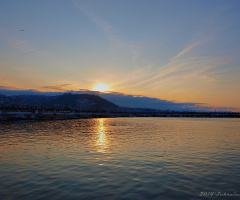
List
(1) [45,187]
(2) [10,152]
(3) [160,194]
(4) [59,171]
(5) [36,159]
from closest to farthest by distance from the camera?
(3) [160,194], (1) [45,187], (4) [59,171], (5) [36,159], (2) [10,152]

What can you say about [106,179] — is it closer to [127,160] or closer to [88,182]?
[88,182]

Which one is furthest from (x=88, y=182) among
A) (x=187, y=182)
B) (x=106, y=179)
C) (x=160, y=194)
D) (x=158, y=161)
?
(x=158, y=161)

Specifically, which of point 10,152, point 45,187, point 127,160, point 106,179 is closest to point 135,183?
point 106,179

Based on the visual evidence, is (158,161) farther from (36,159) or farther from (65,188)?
(36,159)

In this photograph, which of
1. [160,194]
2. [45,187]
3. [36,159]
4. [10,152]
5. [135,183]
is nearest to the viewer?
[160,194]

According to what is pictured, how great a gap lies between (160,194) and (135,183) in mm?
2389

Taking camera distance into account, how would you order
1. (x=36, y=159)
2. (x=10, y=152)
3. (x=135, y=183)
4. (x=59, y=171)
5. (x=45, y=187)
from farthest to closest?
(x=10, y=152)
(x=36, y=159)
(x=59, y=171)
(x=135, y=183)
(x=45, y=187)

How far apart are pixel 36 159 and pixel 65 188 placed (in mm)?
9492

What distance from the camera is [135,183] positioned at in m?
14.4

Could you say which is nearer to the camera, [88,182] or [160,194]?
[160,194]

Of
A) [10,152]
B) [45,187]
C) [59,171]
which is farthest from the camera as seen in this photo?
[10,152]

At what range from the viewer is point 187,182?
14586 mm

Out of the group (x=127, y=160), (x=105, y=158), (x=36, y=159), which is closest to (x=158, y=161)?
(x=127, y=160)

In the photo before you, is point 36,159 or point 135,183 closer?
point 135,183
